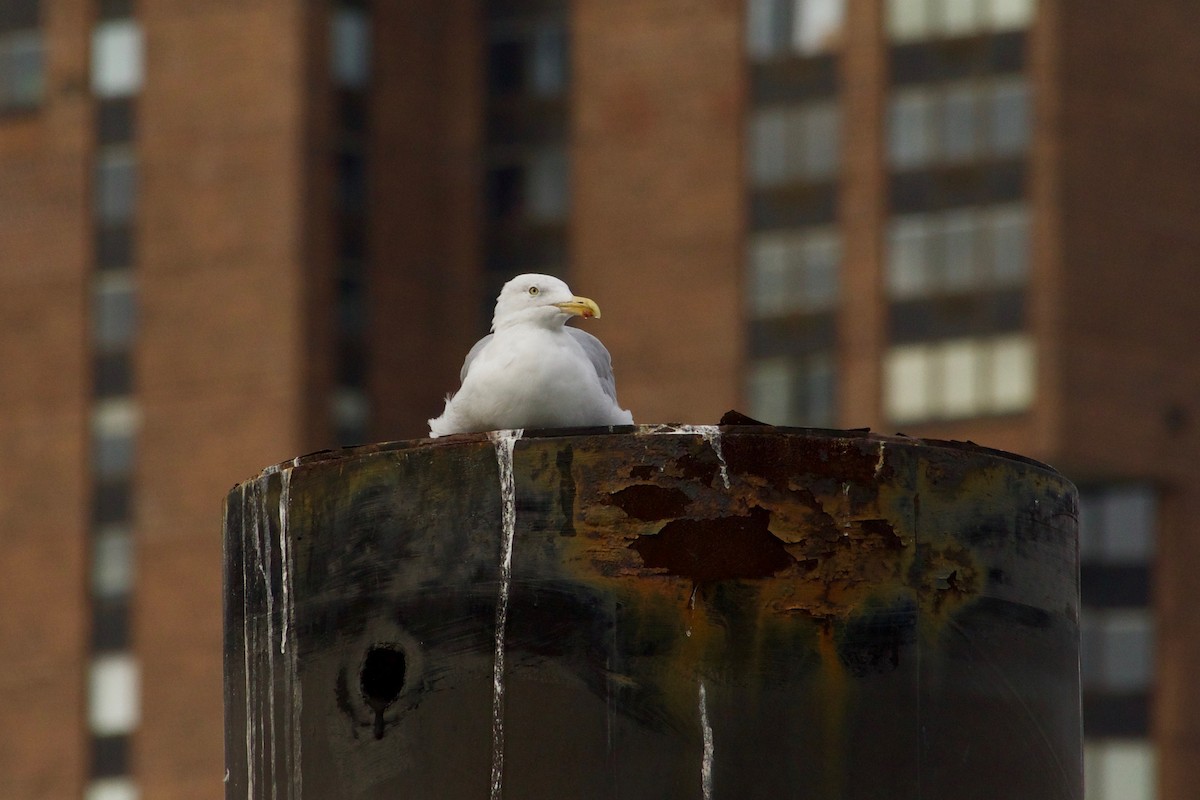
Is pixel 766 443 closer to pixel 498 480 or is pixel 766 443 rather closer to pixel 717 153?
pixel 498 480

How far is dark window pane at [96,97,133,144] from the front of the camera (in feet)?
231

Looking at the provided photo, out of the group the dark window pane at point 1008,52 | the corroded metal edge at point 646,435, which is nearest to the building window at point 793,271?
the dark window pane at point 1008,52

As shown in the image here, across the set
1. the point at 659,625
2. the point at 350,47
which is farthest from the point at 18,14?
the point at 659,625

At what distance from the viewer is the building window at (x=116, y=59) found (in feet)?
231

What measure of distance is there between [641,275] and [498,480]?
58.3 metres

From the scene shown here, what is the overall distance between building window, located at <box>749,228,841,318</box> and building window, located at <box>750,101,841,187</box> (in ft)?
4.42

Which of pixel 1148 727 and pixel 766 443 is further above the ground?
pixel 766 443

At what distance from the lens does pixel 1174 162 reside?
6394 cm

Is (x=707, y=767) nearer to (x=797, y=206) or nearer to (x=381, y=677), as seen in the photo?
(x=381, y=677)

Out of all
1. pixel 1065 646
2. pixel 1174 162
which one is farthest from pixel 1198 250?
pixel 1065 646

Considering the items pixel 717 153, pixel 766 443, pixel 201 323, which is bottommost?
pixel 766 443

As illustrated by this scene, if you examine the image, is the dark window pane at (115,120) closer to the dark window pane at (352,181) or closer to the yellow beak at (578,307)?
the dark window pane at (352,181)

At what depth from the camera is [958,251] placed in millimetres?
65438

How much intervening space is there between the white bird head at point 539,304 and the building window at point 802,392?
171 feet
